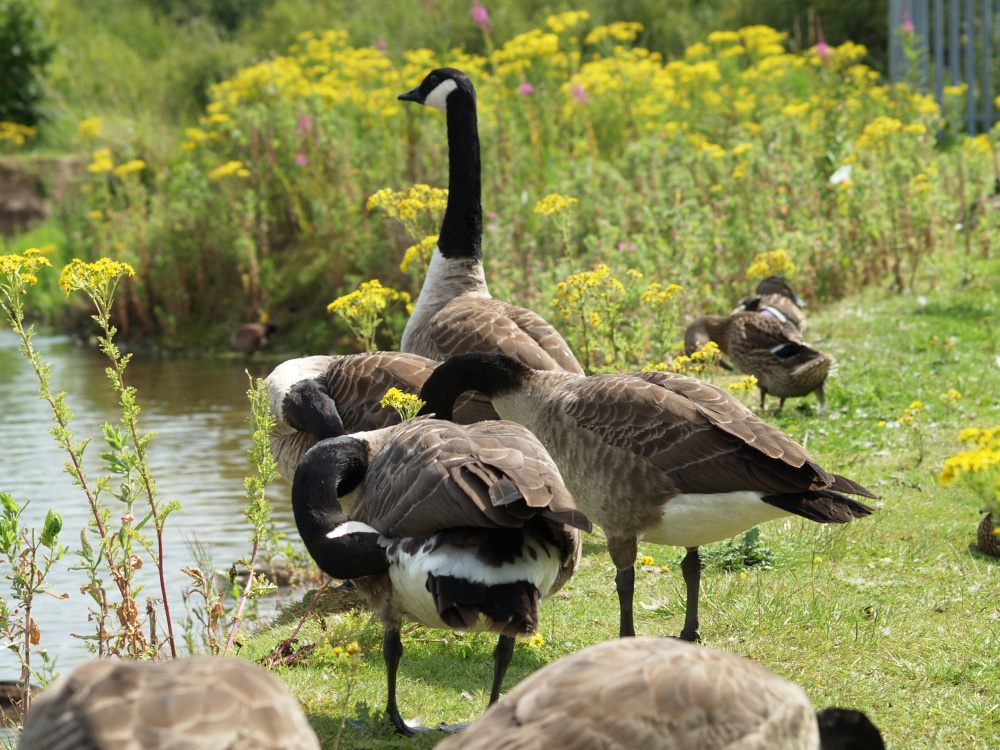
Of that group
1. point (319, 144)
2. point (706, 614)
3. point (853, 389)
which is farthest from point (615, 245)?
point (706, 614)

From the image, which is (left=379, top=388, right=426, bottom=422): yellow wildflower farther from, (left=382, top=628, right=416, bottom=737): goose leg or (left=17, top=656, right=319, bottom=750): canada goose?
(left=17, top=656, right=319, bottom=750): canada goose

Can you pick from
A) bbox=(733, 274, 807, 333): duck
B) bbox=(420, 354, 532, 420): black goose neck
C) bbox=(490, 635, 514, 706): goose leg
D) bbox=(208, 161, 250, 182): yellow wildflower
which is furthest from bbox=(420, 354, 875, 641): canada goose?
bbox=(208, 161, 250, 182): yellow wildflower

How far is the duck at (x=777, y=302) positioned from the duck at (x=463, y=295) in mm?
2490

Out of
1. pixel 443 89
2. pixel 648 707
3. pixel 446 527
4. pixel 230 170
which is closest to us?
pixel 648 707

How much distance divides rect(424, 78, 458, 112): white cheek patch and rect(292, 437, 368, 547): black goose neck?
4.92 meters

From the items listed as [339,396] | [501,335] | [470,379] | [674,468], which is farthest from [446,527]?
[501,335]

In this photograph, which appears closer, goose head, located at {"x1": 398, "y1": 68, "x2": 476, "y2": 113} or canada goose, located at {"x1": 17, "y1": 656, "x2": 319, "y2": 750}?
canada goose, located at {"x1": 17, "y1": 656, "x2": 319, "y2": 750}

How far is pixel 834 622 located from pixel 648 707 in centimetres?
292

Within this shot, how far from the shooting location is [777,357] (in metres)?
8.81

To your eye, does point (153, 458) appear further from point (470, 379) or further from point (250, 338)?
point (470, 379)

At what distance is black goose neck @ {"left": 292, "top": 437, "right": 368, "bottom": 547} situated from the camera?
4812 mm

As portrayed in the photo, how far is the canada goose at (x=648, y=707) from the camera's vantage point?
9.73ft

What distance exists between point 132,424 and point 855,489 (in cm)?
314

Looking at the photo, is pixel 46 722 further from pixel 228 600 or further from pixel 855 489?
pixel 228 600
